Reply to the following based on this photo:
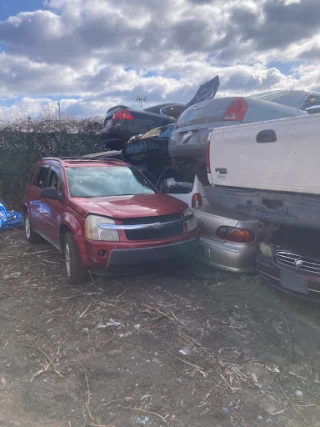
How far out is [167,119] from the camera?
9.79 m

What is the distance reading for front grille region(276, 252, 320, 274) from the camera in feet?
12.9

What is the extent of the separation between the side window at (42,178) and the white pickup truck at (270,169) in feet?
9.58

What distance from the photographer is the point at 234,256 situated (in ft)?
16.3

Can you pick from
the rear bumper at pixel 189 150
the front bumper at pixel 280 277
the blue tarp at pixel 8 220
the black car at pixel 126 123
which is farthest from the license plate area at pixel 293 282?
the blue tarp at pixel 8 220

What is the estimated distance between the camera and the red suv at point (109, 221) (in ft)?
15.8

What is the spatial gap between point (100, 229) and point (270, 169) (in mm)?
2093

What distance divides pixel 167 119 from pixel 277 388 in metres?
7.65

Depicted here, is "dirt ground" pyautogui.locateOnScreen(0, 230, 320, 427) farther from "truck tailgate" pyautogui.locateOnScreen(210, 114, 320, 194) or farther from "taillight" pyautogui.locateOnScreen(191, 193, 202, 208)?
"truck tailgate" pyautogui.locateOnScreen(210, 114, 320, 194)

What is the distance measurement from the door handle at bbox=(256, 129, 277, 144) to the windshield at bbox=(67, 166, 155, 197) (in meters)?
2.21

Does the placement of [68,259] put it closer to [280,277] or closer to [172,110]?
[280,277]

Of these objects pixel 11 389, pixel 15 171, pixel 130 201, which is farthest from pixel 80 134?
pixel 11 389

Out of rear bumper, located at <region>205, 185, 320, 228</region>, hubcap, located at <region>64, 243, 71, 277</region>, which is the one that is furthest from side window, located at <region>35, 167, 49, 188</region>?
rear bumper, located at <region>205, 185, 320, 228</region>

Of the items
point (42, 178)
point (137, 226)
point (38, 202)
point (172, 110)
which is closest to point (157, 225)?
point (137, 226)

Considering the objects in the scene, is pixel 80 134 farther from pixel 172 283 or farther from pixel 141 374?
pixel 141 374
